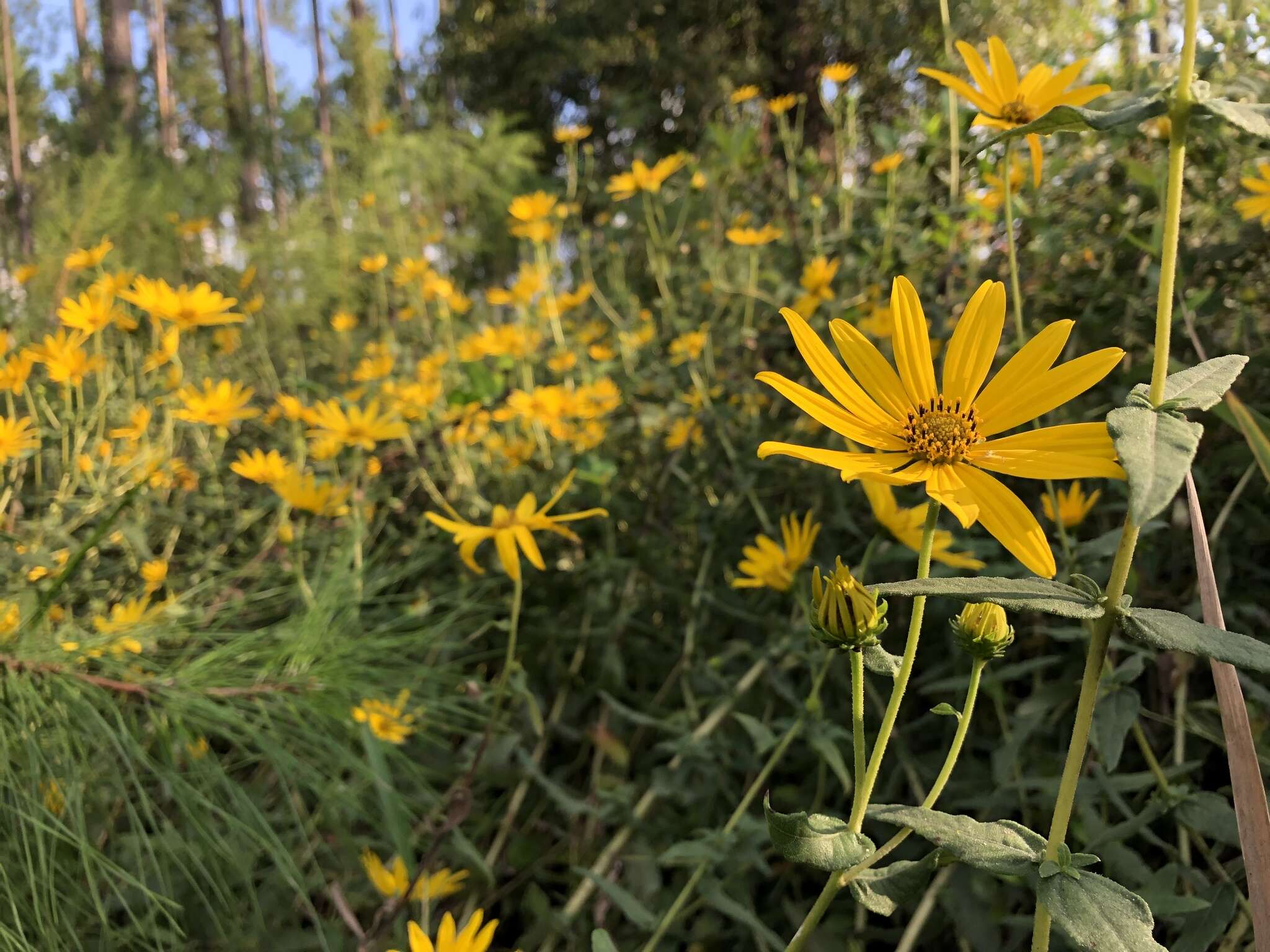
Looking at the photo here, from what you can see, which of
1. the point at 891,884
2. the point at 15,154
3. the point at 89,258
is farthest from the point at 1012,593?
the point at 15,154

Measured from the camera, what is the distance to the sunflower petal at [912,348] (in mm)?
306

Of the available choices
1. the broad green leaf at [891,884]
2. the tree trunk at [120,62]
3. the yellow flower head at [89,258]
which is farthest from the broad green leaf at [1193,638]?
the tree trunk at [120,62]

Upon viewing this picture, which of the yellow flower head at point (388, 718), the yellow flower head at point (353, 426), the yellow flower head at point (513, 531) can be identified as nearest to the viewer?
the yellow flower head at point (513, 531)

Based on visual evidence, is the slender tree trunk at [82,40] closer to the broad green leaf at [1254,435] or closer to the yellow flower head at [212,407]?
the yellow flower head at [212,407]

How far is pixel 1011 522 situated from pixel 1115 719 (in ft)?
0.71

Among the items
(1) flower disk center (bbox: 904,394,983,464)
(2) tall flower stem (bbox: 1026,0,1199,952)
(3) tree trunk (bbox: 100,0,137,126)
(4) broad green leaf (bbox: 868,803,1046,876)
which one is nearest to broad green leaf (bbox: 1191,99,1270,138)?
(2) tall flower stem (bbox: 1026,0,1199,952)

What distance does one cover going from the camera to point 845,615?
11.6 inches

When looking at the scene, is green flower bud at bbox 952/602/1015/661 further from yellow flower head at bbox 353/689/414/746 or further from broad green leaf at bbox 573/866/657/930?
yellow flower head at bbox 353/689/414/746

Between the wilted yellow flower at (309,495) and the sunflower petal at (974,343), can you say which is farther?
the wilted yellow flower at (309,495)

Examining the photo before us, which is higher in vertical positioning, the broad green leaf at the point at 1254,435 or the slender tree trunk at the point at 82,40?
the slender tree trunk at the point at 82,40

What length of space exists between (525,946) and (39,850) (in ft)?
1.15

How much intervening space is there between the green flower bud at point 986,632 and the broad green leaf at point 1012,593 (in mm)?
58

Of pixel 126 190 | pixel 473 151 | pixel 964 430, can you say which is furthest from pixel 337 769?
pixel 473 151

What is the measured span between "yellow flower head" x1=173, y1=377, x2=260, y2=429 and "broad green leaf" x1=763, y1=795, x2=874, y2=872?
880 millimetres
